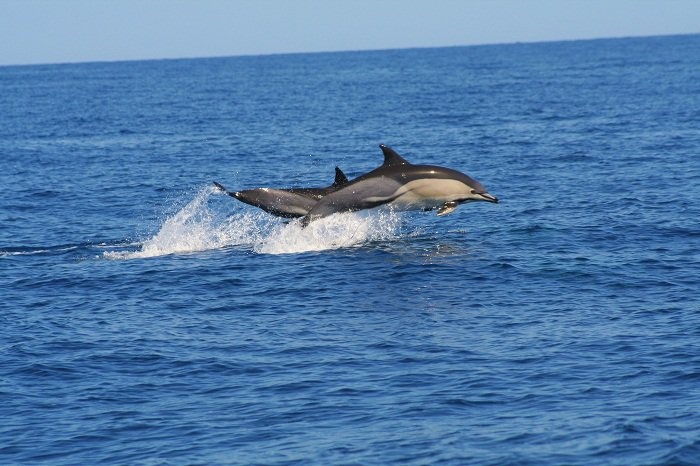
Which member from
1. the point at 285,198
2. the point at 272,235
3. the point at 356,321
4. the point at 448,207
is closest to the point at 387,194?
the point at 448,207

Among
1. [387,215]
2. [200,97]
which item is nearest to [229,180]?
[387,215]

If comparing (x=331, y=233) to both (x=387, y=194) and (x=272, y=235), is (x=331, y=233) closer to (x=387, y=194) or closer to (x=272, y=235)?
(x=272, y=235)

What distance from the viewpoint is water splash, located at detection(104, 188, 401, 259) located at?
31656 mm

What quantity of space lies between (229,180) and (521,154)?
14306mm

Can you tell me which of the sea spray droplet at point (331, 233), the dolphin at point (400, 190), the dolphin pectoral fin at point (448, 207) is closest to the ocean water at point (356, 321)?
the sea spray droplet at point (331, 233)

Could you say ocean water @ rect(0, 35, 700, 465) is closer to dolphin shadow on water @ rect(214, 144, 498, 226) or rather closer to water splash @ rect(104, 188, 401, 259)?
water splash @ rect(104, 188, 401, 259)

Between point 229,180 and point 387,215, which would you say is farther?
point 229,180

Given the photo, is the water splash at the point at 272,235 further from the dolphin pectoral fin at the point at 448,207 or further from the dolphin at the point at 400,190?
the dolphin pectoral fin at the point at 448,207

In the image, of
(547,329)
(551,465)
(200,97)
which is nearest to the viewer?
(551,465)

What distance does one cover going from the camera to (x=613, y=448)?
16.6 metres

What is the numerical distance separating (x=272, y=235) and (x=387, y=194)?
4.13m

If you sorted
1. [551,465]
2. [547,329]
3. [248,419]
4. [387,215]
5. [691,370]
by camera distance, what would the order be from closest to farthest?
[551,465] < [248,419] < [691,370] < [547,329] < [387,215]

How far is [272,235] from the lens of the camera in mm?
32812

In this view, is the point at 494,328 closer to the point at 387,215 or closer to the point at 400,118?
the point at 387,215
